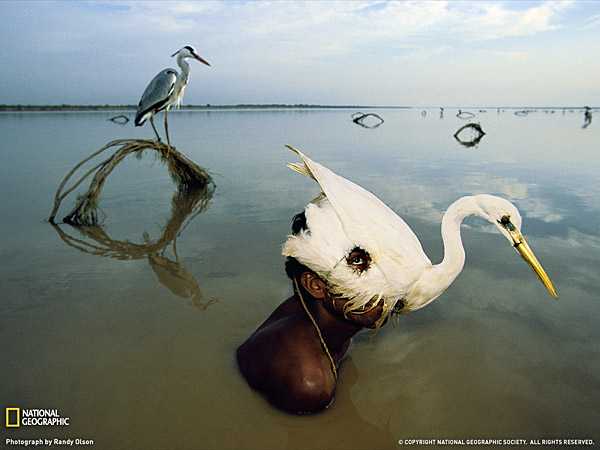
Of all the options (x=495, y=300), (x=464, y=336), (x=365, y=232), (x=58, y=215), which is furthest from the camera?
(x=58, y=215)

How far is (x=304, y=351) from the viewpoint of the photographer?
8.22 ft

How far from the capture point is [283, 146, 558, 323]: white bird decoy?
2.29 metres

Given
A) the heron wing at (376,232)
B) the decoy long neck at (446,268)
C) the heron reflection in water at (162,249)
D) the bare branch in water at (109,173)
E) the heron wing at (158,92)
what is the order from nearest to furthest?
the heron wing at (376,232) < the decoy long neck at (446,268) < the heron reflection in water at (162,249) < the bare branch in water at (109,173) < the heron wing at (158,92)

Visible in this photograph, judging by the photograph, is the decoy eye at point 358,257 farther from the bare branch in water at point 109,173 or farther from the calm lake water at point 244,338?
the bare branch in water at point 109,173

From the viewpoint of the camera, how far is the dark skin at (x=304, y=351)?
2.44 metres

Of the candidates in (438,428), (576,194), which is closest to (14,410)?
(438,428)

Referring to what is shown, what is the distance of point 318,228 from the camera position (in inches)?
93.2

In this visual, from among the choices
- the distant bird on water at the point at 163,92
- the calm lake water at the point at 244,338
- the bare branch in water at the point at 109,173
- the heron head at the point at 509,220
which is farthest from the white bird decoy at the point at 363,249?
the distant bird on water at the point at 163,92

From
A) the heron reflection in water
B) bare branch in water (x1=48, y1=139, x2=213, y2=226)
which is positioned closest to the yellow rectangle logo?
the heron reflection in water

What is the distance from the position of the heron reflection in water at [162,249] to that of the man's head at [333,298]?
171 cm

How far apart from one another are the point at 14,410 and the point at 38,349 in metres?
0.68

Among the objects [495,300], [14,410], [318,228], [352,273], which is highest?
[318,228]

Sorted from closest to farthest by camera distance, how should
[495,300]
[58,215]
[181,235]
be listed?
[495,300] → [181,235] → [58,215]

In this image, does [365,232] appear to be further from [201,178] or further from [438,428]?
[201,178]
